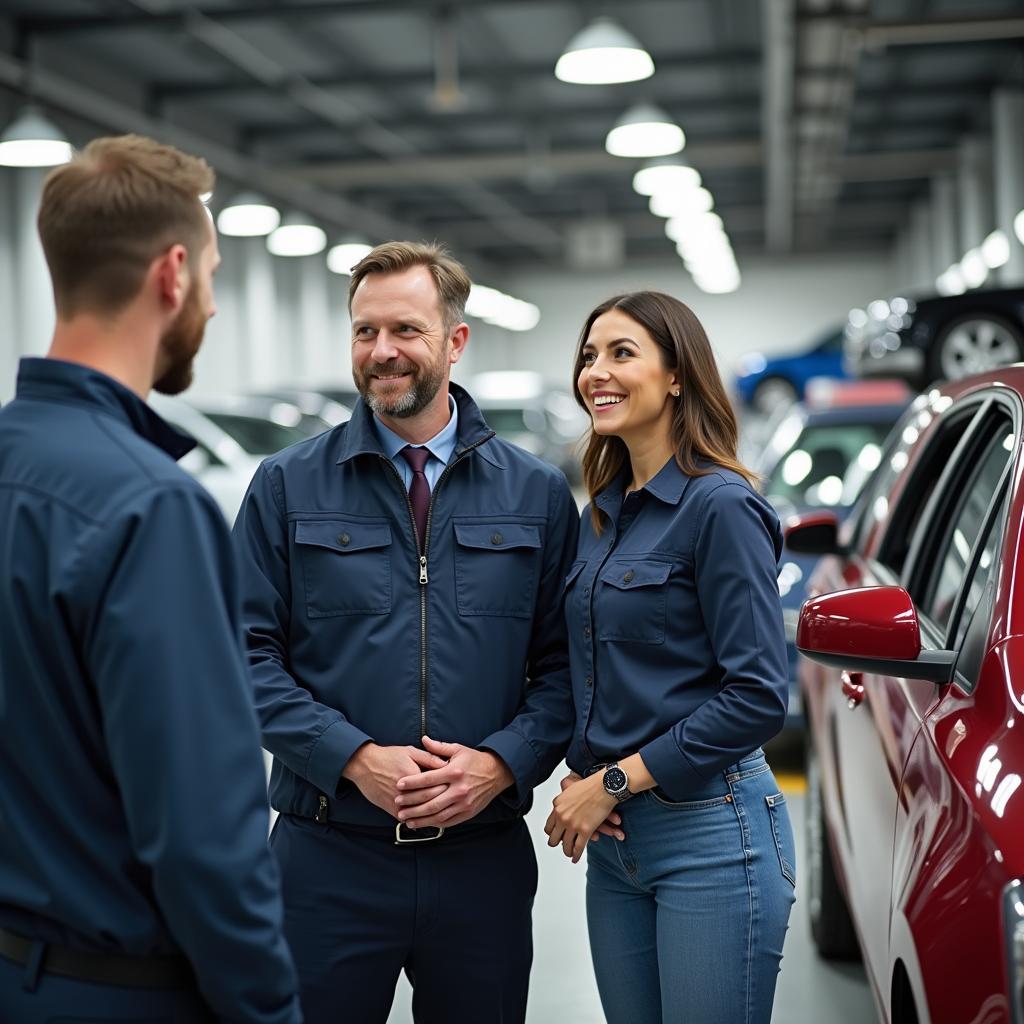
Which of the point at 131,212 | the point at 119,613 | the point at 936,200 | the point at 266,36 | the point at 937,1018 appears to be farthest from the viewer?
the point at 936,200

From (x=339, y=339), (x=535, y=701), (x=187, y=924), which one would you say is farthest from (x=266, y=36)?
(x=187, y=924)

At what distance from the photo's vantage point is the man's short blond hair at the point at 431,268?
2.54 meters

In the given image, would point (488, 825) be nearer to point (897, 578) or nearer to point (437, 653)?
point (437, 653)

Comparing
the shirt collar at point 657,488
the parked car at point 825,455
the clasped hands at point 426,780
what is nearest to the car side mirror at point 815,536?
the shirt collar at point 657,488

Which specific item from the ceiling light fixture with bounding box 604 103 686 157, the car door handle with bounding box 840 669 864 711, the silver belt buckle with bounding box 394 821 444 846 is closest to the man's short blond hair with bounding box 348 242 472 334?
the silver belt buckle with bounding box 394 821 444 846

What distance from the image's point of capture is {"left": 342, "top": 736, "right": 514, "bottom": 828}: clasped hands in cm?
234

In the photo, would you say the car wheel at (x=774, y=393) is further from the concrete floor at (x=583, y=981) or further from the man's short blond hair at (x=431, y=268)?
the man's short blond hair at (x=431, y=268)

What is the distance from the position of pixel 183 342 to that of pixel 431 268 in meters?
0.95

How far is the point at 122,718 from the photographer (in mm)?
1499

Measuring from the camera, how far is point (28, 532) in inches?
60.2

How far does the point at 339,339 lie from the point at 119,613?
79.0ft

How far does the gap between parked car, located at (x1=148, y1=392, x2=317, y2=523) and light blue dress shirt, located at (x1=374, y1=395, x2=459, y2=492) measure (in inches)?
277

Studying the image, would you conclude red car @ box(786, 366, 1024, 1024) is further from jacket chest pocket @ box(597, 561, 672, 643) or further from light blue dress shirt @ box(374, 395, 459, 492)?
light blue dress shirt @ box(374, 395, 459, 492)

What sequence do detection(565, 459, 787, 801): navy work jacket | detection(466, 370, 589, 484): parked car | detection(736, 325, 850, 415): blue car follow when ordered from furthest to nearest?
detection(736, 325, 850, 415): blue car < detection(466, 370, 589, 484): parked car < detection(565, 459, 787, 801): navy work jacket
